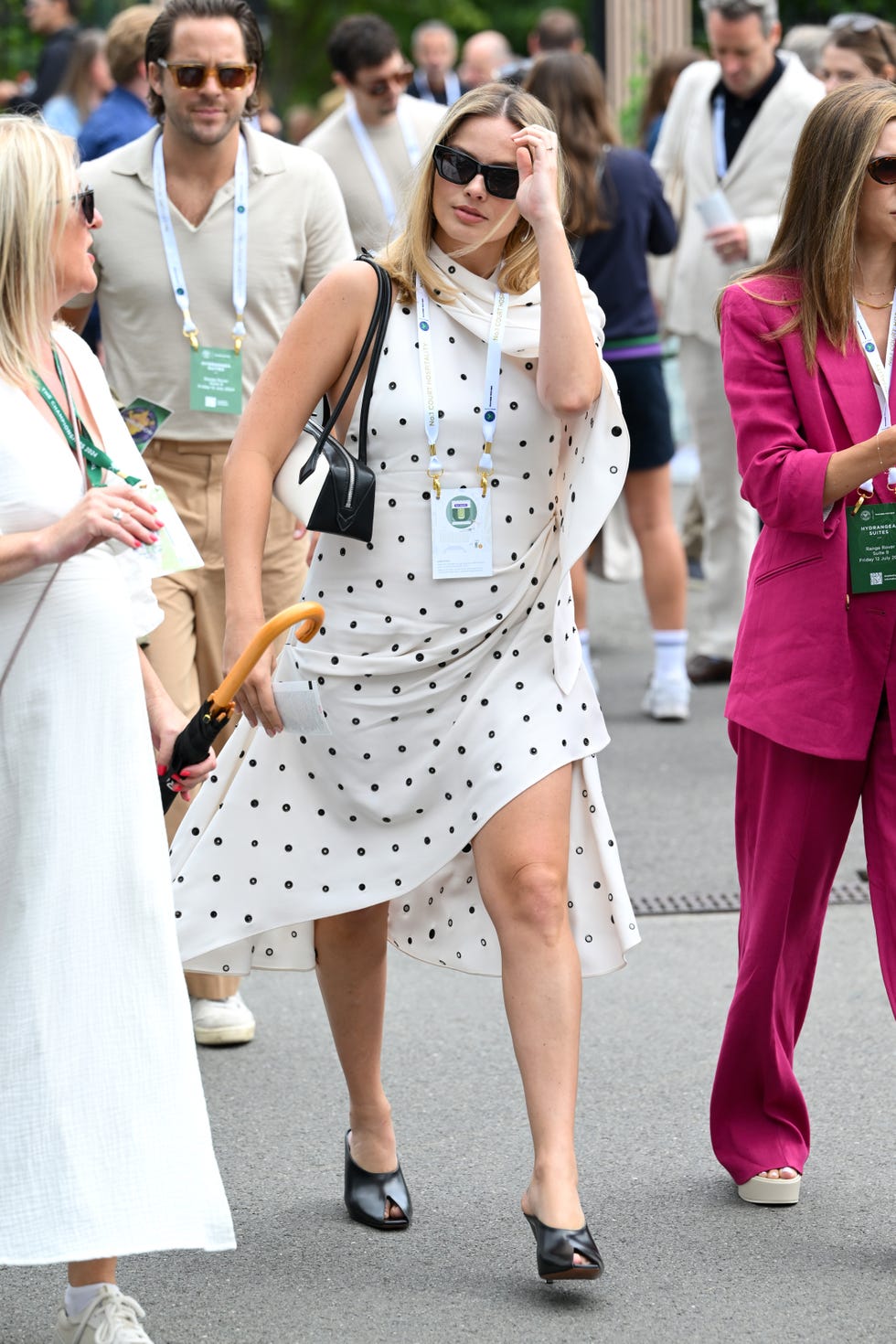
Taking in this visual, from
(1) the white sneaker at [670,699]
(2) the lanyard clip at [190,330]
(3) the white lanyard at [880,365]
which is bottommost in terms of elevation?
(1) the white sneaker at [670,699]

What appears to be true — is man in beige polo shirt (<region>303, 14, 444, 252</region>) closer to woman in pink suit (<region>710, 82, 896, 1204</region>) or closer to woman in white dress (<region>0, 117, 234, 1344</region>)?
woman in pink suit (<region>710, 82, 896, 1204</region>)

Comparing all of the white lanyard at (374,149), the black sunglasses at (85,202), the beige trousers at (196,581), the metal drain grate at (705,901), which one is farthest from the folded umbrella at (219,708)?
the white lanyard at (374,149)

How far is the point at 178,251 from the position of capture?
→ 5.03 metres

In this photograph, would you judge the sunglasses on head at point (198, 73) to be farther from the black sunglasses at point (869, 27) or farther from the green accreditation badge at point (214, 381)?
the black sunglasses at point (869, 27)

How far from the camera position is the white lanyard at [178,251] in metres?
5.01

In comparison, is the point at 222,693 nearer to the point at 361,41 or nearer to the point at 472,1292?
the point at 472,1292

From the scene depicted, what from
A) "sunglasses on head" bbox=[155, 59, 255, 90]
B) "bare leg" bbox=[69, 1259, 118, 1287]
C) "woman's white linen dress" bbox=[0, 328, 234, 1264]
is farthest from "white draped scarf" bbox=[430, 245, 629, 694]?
"sunglasses on head" bbox=[155, 59, 255, 90]

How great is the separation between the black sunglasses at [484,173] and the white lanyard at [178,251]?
1506 millimetres

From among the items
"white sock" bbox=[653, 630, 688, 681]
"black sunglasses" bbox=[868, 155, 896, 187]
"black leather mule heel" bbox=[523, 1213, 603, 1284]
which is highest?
"black sunglasses" bbox=[868, 155, 896, 187]

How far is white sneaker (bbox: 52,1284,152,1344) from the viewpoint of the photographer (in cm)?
317

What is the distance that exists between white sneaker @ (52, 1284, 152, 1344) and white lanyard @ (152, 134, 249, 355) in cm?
257

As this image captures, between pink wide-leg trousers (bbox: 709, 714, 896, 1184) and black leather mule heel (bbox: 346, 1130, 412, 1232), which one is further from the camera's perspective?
black leather mule heel (bbox: 346, 1130, 412, 1232)

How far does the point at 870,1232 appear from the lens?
3781 mm

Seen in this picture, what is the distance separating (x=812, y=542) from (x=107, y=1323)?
6.00ft
